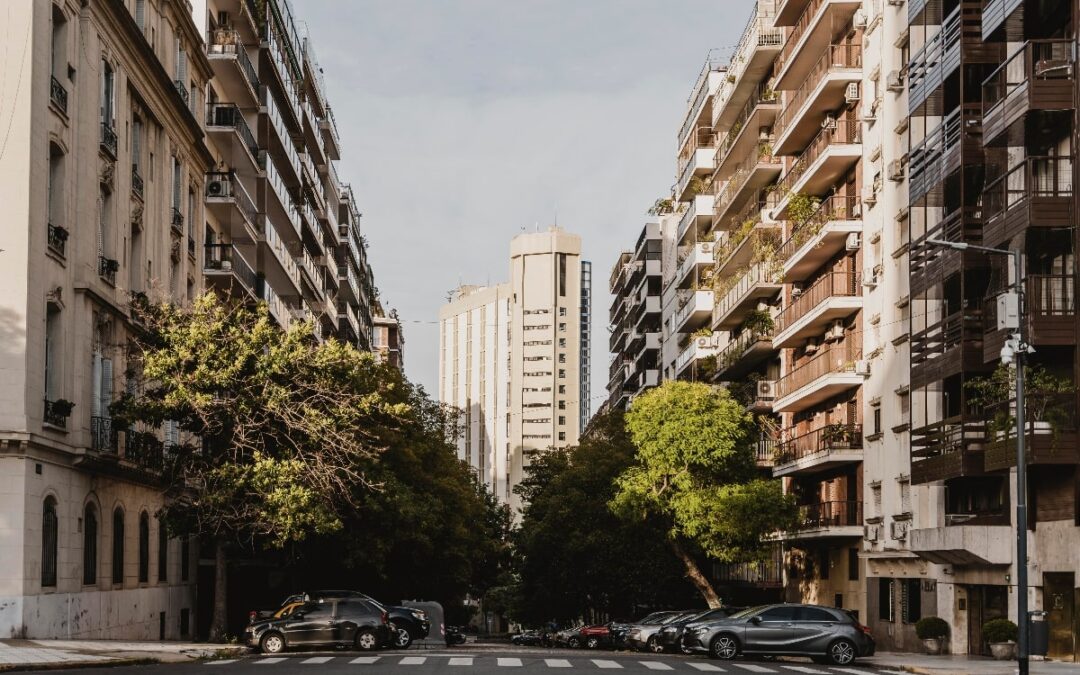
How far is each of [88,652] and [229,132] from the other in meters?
28.5

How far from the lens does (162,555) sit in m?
47.8

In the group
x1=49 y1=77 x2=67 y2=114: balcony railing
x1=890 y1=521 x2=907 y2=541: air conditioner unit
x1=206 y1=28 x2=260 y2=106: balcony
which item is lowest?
x1=890 y1=521 x2=907 y2=541: air conditioner unit

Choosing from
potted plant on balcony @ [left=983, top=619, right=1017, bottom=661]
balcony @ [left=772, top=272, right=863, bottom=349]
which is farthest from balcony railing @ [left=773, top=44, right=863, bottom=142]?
potted plant on balcony @ [left=983, top=619, right=1017, bottom=661]

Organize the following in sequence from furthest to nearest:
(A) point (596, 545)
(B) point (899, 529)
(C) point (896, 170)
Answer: (A) point (596, 545), (C) point (896, 170), (B) point (899, 529)

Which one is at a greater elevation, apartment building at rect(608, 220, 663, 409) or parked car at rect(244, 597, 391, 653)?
apartment building at rect(608, 220, 663, 409)

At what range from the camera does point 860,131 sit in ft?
179

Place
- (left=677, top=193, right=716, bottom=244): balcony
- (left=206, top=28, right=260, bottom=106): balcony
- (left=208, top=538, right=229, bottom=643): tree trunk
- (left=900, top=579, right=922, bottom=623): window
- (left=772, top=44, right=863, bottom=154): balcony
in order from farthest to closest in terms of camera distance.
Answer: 1. (left=677, top=193, right=716, bottom=244): balcony
2. (left=206, top=28, right=260, bottom=106): balcony
3. (left=772, top=44, right=863, bottom=154): balcony
4. (left=900, top=579, right=922, bottom=623): window
5. (left=208, top=538, right=229, bottom=643): tree trunk

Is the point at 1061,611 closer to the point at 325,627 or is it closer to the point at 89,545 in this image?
the point at 325,627

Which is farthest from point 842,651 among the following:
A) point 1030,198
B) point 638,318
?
point 638,318

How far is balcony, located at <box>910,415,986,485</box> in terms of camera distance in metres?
39.4

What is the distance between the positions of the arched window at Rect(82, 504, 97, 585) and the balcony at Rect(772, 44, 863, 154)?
30911 mm

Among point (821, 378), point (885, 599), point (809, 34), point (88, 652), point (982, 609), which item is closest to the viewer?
point (88, 652)

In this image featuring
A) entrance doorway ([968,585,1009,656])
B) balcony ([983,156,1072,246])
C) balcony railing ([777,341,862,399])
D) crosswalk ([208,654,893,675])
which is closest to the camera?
crosswalk ([208,654,893,675])

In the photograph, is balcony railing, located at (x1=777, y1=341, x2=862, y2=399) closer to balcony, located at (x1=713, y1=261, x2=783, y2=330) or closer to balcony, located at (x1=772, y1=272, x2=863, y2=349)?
balcony, located at (x1=772, y1=272, x2=863, y2=349)
